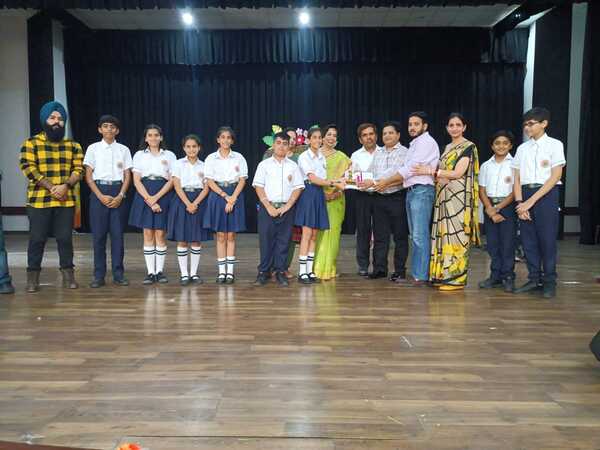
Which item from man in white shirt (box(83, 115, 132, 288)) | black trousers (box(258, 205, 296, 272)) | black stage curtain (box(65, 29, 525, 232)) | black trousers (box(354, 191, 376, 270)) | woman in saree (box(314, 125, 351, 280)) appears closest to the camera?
man in white shirt (box(83, 115, 132, 288))

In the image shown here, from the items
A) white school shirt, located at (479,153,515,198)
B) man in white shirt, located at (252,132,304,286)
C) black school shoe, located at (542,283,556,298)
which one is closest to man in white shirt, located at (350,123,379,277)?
man in white shirt, located at (252,132,304,286)

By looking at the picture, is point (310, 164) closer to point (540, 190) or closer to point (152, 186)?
point (152, 186)

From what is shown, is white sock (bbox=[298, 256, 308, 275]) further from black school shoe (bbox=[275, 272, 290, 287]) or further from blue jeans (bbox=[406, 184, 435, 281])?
blue jeans (bbox=[406, 184, 435, 281])

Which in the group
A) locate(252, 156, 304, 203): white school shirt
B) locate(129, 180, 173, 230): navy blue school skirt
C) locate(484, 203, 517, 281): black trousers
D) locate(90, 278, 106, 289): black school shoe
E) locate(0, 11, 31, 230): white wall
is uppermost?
locate(0, 11, 31, 230): white wall

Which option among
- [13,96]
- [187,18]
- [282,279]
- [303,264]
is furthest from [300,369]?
[13,96]

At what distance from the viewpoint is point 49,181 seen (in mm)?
4039

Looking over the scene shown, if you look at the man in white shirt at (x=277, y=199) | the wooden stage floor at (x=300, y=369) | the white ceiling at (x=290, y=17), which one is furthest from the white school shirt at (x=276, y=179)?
the white ceiling at (x=290, y=17)

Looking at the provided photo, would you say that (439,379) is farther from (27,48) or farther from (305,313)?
(27,48)

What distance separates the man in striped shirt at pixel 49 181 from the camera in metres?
4.02

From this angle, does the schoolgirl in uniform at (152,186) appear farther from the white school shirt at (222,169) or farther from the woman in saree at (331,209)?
the woman in saree at (331,209)

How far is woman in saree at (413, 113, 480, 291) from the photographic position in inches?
159

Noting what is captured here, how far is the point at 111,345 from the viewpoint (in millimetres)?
2744

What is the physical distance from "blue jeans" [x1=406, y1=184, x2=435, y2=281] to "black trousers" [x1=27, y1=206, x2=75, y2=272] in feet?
8.45

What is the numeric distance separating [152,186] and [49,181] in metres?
0.73
